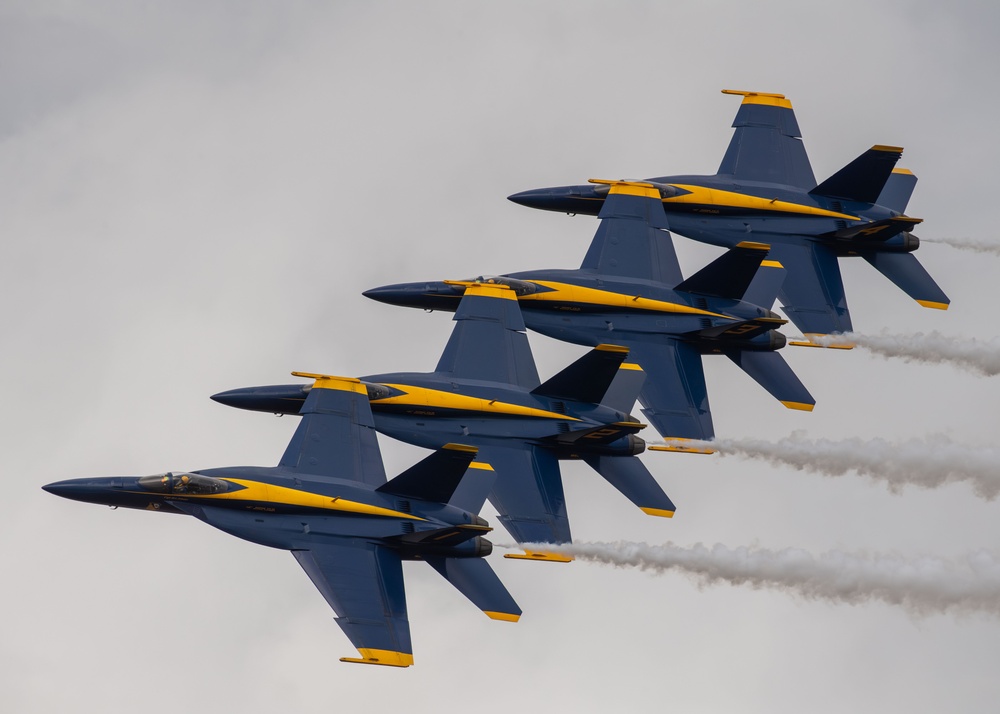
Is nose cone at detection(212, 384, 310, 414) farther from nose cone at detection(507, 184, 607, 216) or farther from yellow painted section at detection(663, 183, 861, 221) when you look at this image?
yellow painted section at detection(663, 183, 861, 221)

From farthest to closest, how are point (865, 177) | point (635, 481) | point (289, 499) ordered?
1. point (865, 177)
2. point (635, 481)
3. point (289, 499)

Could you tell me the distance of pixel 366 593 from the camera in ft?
233

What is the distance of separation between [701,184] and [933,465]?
1495 cm

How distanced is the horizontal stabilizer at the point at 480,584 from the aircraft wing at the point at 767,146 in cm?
2226

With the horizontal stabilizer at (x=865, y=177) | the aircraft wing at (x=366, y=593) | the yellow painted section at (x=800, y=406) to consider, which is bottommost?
the aircraft wing at (x=366, y=593)

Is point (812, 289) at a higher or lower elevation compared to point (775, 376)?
higher

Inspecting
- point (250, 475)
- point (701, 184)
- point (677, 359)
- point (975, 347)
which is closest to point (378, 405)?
point (250, 475)

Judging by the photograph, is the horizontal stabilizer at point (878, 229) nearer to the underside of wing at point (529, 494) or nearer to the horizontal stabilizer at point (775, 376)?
the horizontal stabilizer at point (775, 376)

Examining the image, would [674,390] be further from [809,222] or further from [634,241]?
[809,222]

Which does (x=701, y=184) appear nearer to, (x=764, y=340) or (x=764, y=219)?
(x=764, y=219)

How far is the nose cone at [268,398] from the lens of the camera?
7625 cm

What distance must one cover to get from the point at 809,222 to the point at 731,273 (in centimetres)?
605

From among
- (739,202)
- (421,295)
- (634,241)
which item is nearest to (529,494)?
(421,295)

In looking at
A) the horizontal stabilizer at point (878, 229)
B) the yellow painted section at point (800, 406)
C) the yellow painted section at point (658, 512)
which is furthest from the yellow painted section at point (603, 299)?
the yellow painted section at point (658, 512)
